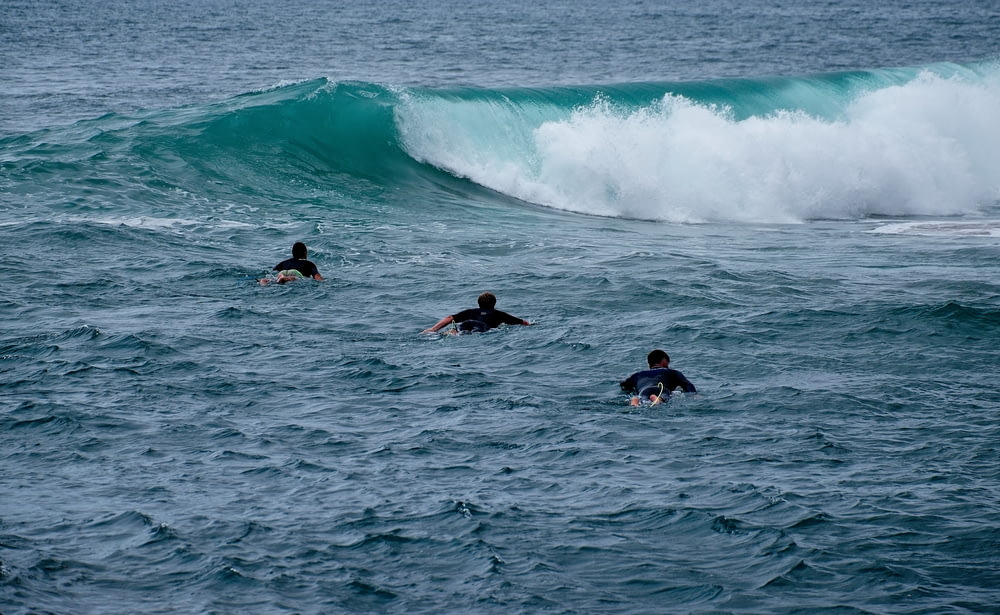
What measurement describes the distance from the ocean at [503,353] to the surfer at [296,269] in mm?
245

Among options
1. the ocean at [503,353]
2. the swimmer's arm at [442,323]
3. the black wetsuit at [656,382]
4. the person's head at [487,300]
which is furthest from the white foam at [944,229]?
the black wetsuit at [656,382]

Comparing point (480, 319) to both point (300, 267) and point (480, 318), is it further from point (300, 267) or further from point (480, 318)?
point (300, 267)

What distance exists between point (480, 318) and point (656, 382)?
3.90 metres

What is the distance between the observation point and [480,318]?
16.9 m

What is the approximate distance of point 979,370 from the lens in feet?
48.5

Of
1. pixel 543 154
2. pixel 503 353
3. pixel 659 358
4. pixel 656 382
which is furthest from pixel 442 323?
pixel 543 154

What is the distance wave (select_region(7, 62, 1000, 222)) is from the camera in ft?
95.5

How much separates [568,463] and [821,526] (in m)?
2.71

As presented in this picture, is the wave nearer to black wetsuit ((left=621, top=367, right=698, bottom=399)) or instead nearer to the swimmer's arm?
the swimmer's arm

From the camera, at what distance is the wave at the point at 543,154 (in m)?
29.1

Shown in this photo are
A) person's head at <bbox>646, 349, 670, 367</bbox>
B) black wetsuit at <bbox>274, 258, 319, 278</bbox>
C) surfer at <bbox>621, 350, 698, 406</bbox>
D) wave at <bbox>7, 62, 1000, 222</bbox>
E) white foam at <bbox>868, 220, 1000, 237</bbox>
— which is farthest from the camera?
wave at <bbox>7, 62, 1000, 222</bbox>

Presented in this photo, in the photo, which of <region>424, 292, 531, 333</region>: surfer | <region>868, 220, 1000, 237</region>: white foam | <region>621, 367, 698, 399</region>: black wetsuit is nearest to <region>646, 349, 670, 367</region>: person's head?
<region>621, 367, 698, 399</region>: black wetsuit

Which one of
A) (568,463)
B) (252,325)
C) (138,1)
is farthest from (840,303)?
(138,1)

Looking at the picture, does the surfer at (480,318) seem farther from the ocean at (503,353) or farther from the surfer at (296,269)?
the surfer at (296,269)
